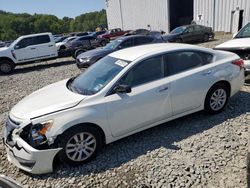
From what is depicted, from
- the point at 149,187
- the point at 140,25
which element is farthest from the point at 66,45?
the point at 140,25

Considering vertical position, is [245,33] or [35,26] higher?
[245,33]

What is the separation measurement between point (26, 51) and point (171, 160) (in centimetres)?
1246

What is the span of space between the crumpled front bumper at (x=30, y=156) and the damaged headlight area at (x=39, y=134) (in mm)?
64

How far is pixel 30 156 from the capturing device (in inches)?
133

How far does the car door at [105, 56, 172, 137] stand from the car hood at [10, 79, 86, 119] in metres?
0.57

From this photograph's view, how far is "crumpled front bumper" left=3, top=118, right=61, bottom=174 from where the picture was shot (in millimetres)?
3391

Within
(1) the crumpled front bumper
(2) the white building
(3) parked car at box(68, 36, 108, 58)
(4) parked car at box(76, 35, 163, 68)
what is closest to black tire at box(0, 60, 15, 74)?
(3) parked car at box(68, 36, 108, 58)

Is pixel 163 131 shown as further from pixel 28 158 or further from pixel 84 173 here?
pixel 28 158

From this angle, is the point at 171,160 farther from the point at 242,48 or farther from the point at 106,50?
the point at 106,50

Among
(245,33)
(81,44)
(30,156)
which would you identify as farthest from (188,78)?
(81,44)

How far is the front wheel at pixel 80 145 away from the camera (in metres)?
3.56

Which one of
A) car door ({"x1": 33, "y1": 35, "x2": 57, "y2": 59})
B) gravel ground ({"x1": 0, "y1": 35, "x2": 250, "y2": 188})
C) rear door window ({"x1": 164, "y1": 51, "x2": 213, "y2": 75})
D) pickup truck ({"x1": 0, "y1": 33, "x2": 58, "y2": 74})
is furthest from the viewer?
car door ({"x1": 33, "y1": 35, "x2": 57, "y2": 59})

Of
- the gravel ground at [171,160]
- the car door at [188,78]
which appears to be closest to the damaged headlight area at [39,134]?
the gravel ground at [171,160]

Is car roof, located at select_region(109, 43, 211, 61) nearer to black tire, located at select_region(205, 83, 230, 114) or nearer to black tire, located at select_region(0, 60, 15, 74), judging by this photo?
black tire, located at select_region(205, 83, 230, 114)
